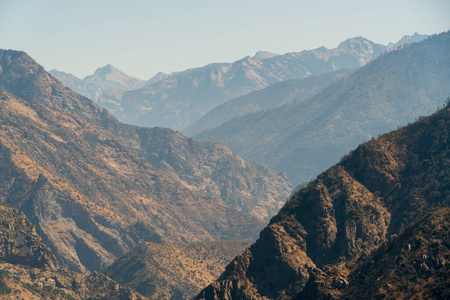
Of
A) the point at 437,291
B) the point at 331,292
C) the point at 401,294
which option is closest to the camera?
the point at 437,291

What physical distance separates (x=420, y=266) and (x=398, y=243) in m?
15.1

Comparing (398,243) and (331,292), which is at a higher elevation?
(398,243)

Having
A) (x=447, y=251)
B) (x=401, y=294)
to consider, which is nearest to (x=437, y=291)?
(x=401, y=294)

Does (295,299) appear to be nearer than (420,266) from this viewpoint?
No

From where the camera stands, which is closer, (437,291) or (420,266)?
(437,291)

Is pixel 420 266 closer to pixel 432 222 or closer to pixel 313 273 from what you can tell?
pixel 432 222

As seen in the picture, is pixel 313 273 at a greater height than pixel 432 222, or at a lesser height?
lesser

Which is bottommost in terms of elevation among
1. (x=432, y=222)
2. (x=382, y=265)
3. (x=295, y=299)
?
(x=295, y=299)

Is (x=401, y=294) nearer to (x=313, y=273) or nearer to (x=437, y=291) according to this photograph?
(x=437, y=291)

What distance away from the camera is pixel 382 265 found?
193m

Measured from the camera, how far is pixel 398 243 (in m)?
198

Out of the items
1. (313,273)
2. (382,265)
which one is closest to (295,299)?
(313,273)

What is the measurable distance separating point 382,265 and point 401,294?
16.2m

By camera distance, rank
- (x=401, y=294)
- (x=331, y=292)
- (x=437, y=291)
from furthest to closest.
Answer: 1. (x=331, y=292)
2. (x=401, y=294)
3. (x=437, y=291)
